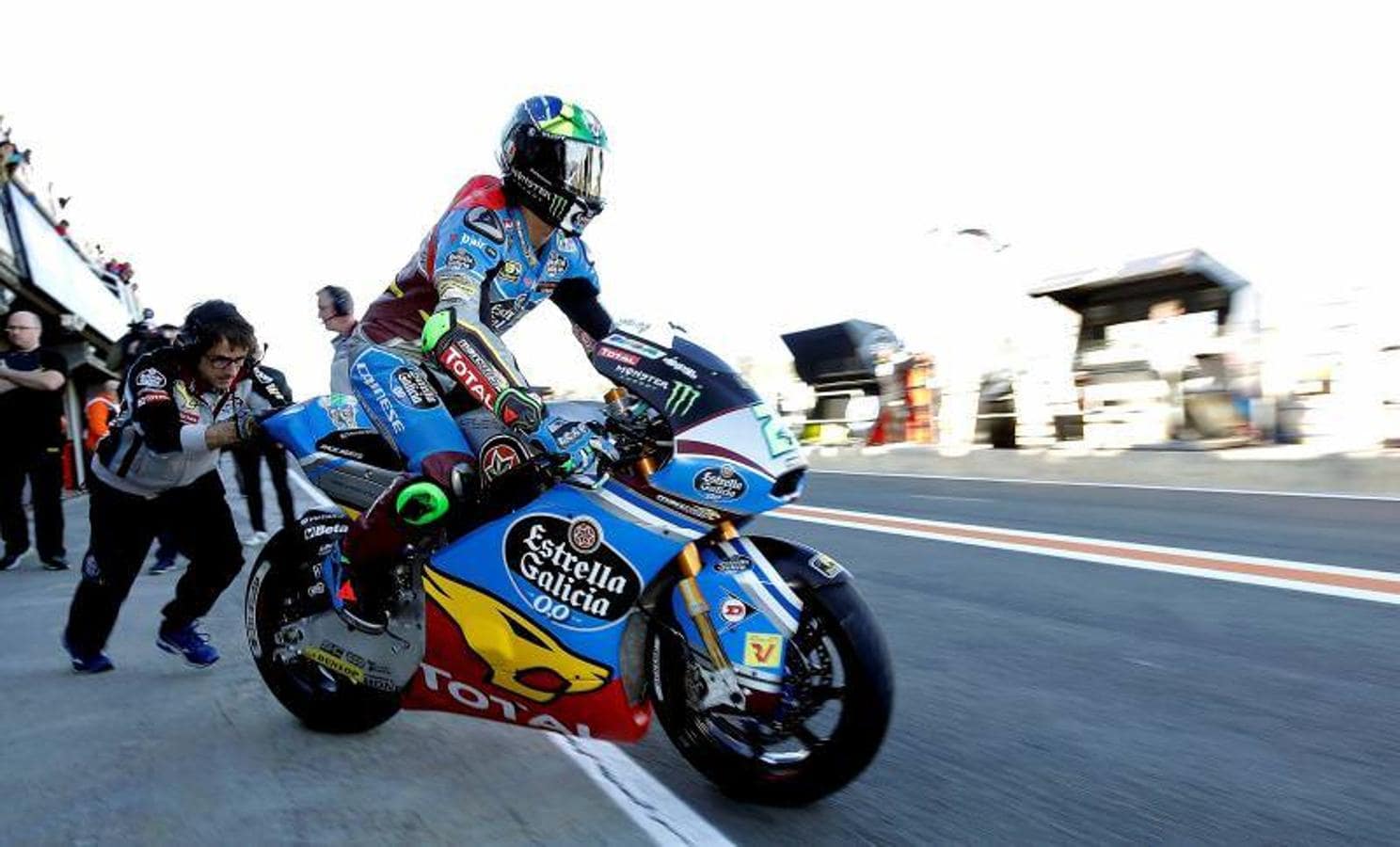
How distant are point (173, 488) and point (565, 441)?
2.60 m

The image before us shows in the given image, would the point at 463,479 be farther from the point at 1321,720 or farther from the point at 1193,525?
the point at 1193,525

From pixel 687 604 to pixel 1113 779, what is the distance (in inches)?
54.4

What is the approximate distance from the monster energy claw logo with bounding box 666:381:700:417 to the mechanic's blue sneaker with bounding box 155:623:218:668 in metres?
3.10

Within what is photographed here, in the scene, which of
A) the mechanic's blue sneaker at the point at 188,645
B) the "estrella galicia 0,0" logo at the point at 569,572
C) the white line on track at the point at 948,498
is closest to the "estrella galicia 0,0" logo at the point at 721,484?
the "estrella galicia 0,0" logo at the point at 569,572

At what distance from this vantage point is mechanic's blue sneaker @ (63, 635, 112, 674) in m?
4.70

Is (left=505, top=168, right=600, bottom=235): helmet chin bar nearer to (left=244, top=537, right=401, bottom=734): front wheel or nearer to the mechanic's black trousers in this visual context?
(left=244, top=537, right=401, bottom=734): front wheel

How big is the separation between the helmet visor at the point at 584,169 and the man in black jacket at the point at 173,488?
1.76 metres

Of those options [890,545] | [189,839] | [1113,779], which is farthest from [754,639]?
[890,545]

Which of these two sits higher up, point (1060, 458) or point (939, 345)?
point (939, 345)

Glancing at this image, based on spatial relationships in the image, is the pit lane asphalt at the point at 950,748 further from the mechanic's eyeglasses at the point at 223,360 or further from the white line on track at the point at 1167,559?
the mechanic's eyeglasses at the point at 223,360

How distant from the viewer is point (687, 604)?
2777mm

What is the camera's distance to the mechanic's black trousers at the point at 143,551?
4582 mm

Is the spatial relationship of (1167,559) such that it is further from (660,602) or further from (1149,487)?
(1149,487)

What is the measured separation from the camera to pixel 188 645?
15.2ft
